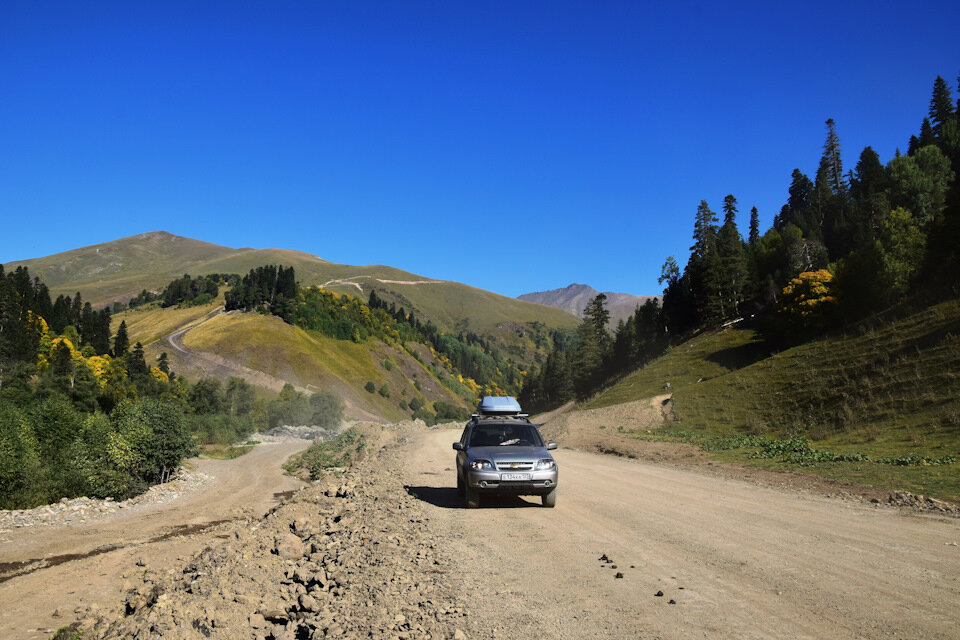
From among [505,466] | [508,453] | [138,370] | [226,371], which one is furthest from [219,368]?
[505,466]

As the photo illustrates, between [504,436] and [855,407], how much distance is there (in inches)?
938

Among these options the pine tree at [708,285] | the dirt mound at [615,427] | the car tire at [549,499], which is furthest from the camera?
the pine tree at [708,285]

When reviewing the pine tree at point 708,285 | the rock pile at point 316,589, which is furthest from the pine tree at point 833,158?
the rock pile at point 316,589

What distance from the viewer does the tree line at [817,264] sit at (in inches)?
1988

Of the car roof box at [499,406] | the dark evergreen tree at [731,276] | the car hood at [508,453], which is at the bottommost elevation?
the car hood at [508,453]

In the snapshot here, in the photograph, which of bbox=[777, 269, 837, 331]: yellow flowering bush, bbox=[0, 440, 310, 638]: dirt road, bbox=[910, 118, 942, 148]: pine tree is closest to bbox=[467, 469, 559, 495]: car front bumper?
bbox=[0, 440, 310, 638]: dirt road

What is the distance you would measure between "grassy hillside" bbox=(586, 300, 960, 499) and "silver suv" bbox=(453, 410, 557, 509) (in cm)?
860

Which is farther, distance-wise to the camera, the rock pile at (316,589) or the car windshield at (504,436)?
the car windshield at (504,436)

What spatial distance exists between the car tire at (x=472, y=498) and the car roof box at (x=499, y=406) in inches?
255

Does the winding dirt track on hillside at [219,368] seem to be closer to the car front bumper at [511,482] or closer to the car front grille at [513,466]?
the car front bumper at [511,482]

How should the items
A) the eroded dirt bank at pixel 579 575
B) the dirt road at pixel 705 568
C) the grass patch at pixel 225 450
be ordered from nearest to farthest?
the dirt road at pixel 705 568 → the eroded dirt bank at pixel 579 575 → the grass patch at pixel 225 450

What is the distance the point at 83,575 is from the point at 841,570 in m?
19.3

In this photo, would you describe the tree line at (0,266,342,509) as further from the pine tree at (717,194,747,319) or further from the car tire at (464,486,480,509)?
the pine tree at (717,194,747,319)

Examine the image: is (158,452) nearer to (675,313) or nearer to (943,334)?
(943,334)
